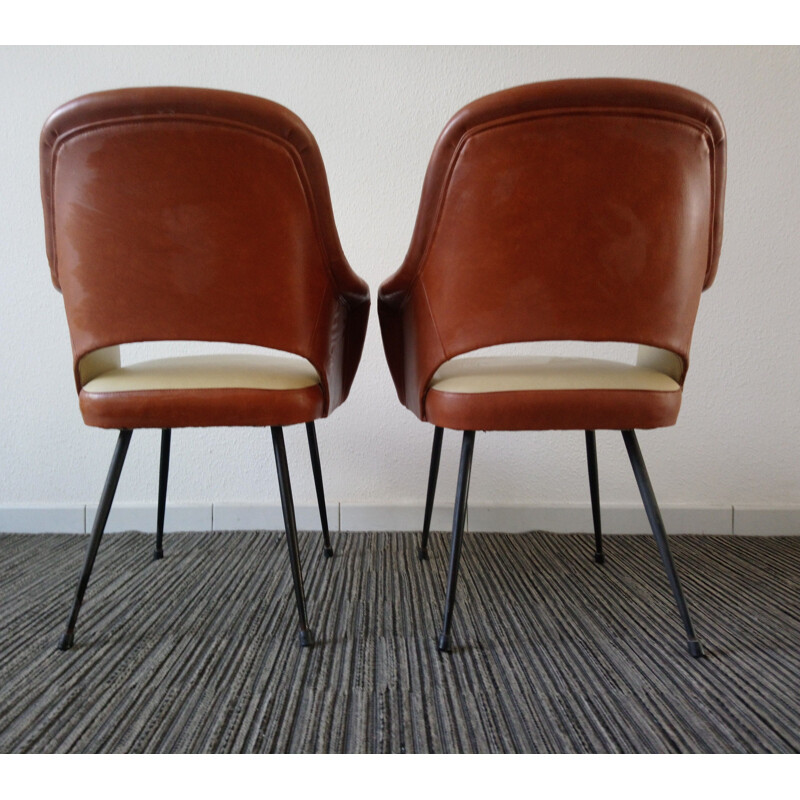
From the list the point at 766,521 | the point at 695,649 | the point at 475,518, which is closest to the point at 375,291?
the point at 475,518

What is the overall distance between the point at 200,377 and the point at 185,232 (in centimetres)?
24

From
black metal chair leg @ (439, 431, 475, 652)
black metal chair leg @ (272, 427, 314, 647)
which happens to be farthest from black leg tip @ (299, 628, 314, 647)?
black metal chair leg @ (439, 431, 475, 652)

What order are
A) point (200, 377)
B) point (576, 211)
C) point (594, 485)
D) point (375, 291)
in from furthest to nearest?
point (375, 291) → point (594, 485) → point (200, 377) → point (576, 211)

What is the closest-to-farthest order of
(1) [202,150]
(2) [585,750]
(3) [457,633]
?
(2) [585,750] → (1) [202,150] → (3) [457,633]

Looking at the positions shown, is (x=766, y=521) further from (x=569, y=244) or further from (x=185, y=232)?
(x=185, y=232)

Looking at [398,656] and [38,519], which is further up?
[398,656]

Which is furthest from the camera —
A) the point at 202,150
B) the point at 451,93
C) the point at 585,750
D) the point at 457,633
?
the point at 451,93

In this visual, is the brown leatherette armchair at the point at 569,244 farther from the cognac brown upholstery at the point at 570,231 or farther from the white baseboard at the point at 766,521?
the white baseboard at the point at 766,521

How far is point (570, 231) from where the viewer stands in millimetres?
851

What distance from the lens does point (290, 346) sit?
3.09 ft

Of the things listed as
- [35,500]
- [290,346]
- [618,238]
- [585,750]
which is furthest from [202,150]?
[35,500]

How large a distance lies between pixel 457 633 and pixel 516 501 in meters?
0.75

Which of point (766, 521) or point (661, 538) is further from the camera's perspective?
point (766, 521)

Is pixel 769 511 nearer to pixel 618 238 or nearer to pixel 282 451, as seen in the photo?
pixel 618 238
